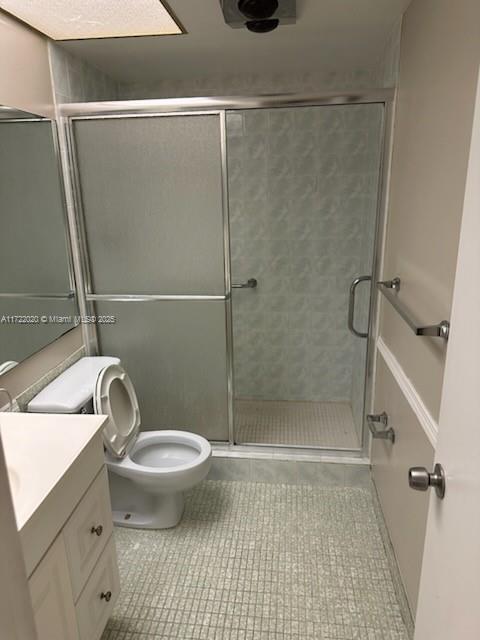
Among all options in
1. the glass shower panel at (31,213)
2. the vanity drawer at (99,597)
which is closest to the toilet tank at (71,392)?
the glass shower panel at (31,213)

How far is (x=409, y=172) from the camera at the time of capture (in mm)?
1674

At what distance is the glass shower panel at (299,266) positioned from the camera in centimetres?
270

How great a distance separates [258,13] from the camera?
1.65 meters

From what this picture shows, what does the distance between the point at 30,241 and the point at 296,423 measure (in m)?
1.93

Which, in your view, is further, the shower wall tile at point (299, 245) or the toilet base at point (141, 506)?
the shower wall tile at point (299, 245)

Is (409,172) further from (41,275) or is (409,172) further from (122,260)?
(41,275)

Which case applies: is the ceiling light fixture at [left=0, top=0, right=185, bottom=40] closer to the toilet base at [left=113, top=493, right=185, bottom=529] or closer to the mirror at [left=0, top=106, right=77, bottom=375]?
the mirror at [left=0, top=106, right=77, bottom=375]

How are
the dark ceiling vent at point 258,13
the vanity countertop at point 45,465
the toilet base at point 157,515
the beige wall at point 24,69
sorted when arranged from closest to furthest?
the vanity countertop at point 45,465 < the dark ceiling vent at point 258,13 < the beige wall at point 24,69 < the toilet base at point 157,515

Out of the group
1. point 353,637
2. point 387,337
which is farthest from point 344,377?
Result: point 353,637

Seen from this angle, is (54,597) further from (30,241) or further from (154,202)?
(154,202)

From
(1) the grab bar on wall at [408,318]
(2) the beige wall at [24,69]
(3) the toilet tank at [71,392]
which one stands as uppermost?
(2) the beige wall at [24,69]

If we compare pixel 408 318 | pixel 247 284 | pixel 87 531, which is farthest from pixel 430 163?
pixel 247 284

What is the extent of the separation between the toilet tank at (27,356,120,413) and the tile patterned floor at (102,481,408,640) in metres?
0.74

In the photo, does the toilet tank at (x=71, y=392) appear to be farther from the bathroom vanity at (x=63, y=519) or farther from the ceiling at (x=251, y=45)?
the ceiling at (x=251, y=45)
